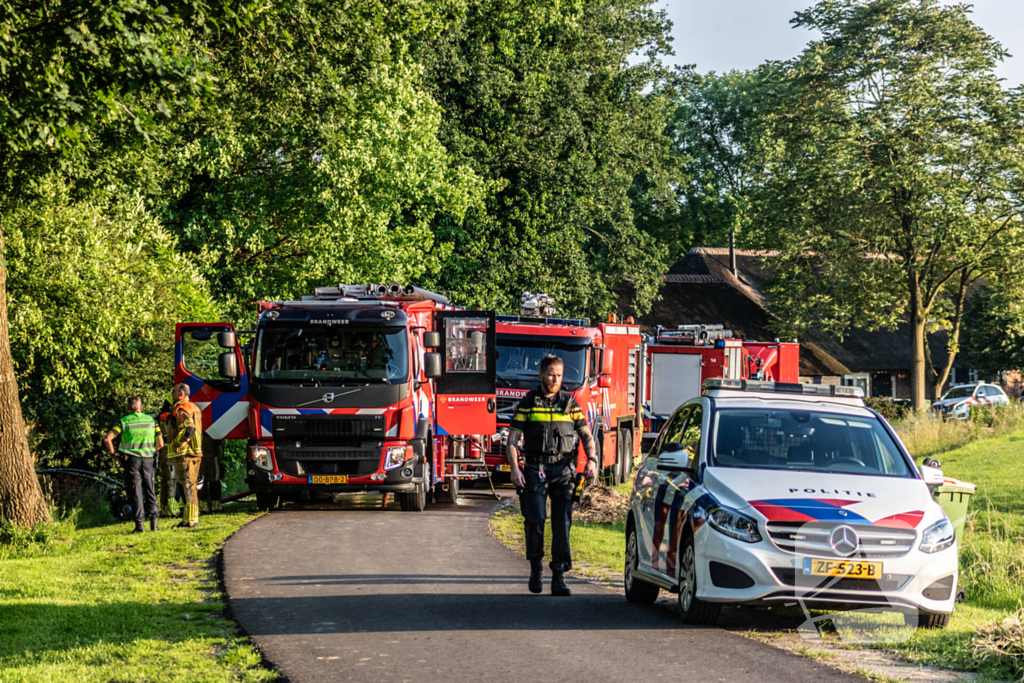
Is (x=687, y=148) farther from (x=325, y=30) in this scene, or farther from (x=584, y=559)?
(x=584, y=559)

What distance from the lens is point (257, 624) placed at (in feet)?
30.8

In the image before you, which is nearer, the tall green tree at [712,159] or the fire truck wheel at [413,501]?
the fire truck wheel at [413,501]

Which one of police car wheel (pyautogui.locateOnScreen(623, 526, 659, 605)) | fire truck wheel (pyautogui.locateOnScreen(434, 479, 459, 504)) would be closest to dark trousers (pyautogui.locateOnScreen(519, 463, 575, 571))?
police car wheel (pyautogui.locateOnScreen(623, 526, 659, 605))

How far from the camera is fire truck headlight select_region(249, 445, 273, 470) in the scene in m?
16.8

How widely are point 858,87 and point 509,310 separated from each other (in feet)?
61.0

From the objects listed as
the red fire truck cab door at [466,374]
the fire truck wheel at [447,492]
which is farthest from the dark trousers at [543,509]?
the fire truck wheel at [447,492]

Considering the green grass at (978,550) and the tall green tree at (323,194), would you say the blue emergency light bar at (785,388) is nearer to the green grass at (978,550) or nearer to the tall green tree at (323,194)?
the green grass at (978,550)

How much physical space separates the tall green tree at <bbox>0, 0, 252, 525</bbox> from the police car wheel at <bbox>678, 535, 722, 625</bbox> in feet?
26.4

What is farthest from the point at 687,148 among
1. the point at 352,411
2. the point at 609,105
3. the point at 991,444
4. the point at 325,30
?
the point at 352,411

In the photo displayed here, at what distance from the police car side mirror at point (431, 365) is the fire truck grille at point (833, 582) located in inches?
376

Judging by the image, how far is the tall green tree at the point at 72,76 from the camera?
1360cm

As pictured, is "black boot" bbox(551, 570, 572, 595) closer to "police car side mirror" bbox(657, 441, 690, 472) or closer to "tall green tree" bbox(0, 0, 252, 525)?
"police car side mirror" bbox(657, 441, 690, 472)

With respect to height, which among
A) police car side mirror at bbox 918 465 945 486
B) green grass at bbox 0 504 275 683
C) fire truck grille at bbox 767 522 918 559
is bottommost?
green grass at bbox 0 504 275 683

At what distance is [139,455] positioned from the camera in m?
15.6
